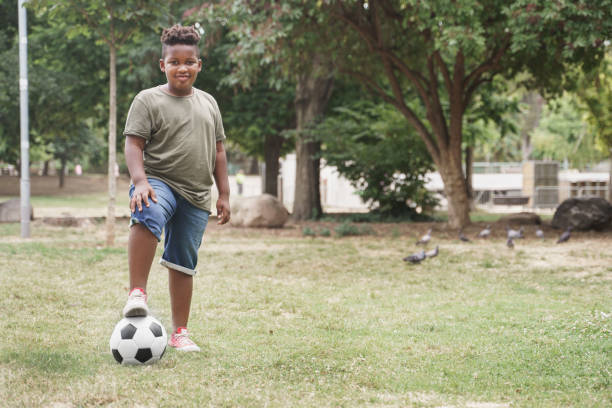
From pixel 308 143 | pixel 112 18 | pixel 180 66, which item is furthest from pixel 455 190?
pixel 180 66

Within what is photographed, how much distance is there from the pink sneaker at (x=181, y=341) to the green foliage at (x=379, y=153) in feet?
46.0

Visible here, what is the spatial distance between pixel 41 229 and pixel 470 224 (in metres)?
10.3

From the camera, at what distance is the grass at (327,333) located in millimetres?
3805

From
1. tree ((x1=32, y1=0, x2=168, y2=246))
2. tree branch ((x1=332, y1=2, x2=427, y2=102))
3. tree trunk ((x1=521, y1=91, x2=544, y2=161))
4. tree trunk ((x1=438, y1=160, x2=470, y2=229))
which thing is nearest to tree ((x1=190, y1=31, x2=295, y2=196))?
tree branch ((x1=332, y1=2, x2=427, y2=102))

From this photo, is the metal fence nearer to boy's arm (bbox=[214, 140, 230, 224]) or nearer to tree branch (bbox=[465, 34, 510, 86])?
tree branch (bbox=[465, 34, 510, 86])

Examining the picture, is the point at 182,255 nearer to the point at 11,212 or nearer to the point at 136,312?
the point at 136,312

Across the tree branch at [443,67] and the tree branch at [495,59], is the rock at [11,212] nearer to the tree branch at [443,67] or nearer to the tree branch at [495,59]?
the tree branch at [443,67]

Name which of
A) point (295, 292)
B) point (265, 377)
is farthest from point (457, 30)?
point (265, 377)

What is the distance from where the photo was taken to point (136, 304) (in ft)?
13.7

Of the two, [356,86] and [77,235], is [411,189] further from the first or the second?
[77,235]

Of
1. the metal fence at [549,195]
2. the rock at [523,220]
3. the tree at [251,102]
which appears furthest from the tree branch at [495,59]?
the metal fence at [549,195]

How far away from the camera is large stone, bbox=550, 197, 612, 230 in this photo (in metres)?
16.0

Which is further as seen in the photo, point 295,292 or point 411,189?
point 411,189

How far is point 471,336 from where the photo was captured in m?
5.37
